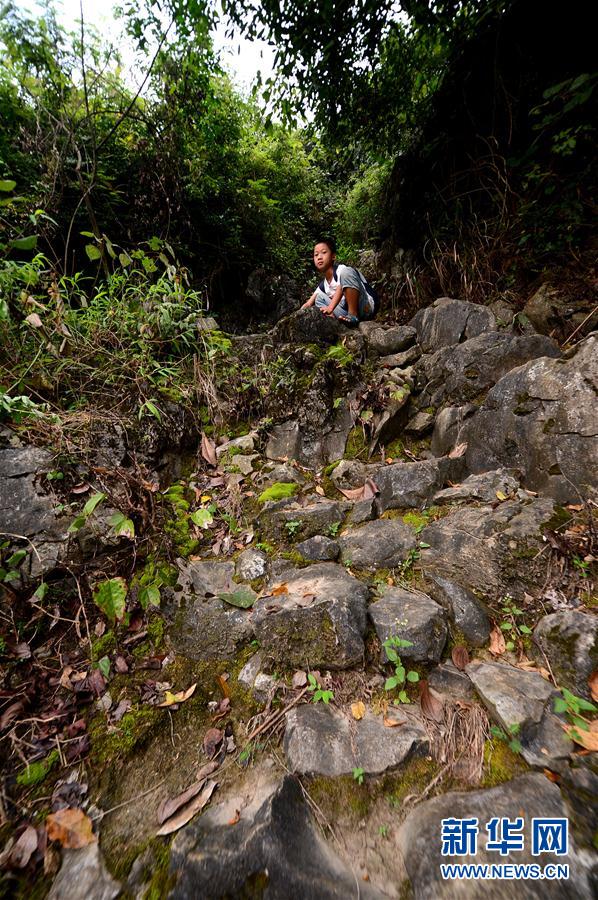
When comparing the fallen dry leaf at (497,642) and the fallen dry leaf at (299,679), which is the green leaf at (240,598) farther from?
the fallen dry leaf at (497,642)

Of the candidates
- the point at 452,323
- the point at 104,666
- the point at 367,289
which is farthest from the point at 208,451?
the point at 367,289

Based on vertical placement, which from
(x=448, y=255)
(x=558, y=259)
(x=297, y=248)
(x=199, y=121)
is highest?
(x=199, y=121)

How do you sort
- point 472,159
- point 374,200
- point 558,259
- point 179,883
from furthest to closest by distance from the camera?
point 374,200
point 472,159
point 558,259
point 179,883

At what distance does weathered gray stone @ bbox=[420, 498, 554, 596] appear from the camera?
2.14 meters

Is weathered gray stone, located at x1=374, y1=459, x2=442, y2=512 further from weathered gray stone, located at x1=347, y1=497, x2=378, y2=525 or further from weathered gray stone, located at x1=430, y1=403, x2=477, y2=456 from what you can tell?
weathered gray stone, located at x1=430, y1=403, x2=477, y2=456

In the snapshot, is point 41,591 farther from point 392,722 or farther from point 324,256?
point 324,256

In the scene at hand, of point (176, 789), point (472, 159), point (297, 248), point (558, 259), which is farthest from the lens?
point (297, 248)

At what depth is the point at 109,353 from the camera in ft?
10.8

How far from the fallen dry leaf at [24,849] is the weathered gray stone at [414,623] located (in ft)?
5.78

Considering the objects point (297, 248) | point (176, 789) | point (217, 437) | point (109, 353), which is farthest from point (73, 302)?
point (297, 248)

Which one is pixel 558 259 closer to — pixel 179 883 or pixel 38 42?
pixel 179 883

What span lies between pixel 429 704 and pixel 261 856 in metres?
0.98

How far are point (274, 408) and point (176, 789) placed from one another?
129 inches

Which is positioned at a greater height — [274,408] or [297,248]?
[297,248]
